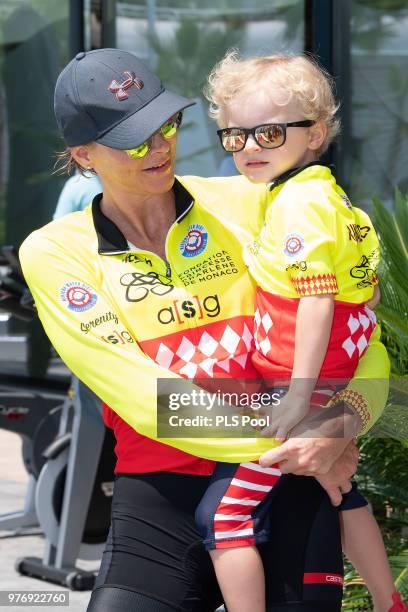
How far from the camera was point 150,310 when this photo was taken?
2.38 metres

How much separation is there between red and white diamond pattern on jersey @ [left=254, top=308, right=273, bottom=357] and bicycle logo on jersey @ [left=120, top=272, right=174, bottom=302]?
186 millimetres

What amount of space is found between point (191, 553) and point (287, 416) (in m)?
0.33

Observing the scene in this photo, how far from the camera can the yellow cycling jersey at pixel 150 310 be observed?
2.27 metres

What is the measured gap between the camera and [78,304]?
7.71 ft

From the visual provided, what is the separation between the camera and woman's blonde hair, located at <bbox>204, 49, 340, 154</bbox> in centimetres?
245

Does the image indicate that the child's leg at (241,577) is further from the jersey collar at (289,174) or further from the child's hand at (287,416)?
the jersey collar at (289,174)

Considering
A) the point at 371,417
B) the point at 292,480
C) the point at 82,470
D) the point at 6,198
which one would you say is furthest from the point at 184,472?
the point at 6,198

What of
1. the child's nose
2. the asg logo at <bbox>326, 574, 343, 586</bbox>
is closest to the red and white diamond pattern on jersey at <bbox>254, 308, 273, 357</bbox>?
the child's nose

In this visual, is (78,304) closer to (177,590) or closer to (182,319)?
(182,319)

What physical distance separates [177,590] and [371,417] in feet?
1.62

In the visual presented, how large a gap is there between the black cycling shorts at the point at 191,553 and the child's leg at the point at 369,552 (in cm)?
12

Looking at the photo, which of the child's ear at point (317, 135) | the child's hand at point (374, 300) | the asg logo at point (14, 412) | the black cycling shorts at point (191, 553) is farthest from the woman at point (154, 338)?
the asg logo at point (14, 412)

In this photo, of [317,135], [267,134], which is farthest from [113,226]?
[317,135]

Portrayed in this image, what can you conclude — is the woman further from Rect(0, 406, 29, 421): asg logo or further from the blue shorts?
Rect(0, 406, 29, 421): asg logo
